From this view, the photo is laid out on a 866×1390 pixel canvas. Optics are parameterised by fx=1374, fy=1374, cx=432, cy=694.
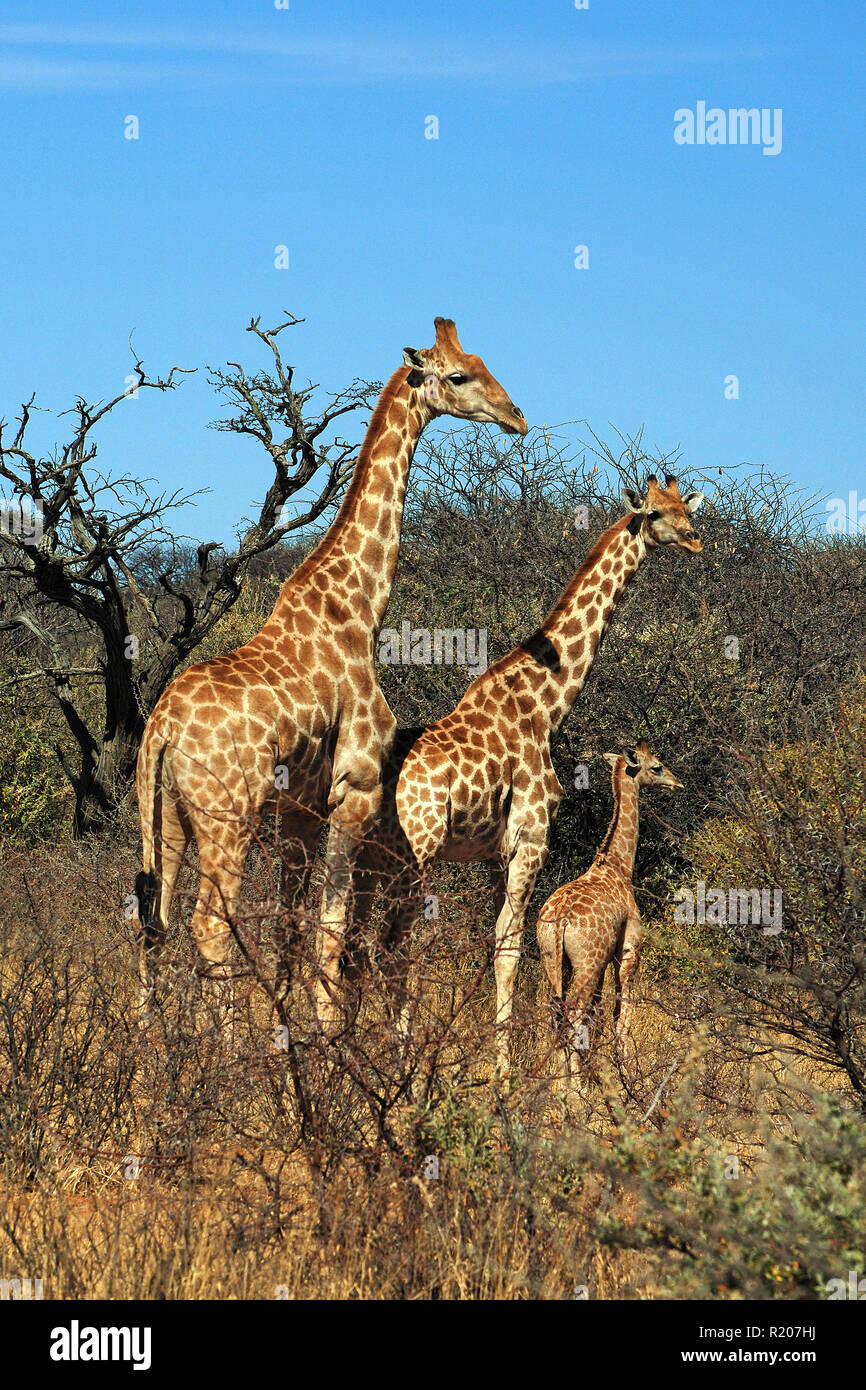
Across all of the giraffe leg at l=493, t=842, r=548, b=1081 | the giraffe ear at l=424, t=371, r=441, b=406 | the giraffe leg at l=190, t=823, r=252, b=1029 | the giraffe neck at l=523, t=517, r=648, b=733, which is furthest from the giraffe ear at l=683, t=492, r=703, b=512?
the giraffe leg at l=190, t=823, r=252, b=1029

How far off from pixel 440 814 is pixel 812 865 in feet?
7.19

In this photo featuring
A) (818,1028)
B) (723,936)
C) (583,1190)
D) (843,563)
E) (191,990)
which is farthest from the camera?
(843,563)

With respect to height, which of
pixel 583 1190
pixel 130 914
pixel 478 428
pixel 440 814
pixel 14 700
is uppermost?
pixel 478 428

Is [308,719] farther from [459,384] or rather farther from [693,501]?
[693,501]

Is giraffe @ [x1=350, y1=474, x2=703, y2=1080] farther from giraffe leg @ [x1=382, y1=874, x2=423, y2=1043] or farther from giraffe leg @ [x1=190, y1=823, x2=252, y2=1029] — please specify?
giraffe leg @ [x1=190, y1=823, x2=252, y2=1029]

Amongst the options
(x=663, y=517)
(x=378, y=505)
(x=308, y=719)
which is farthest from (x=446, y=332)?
(x=308, y=719)

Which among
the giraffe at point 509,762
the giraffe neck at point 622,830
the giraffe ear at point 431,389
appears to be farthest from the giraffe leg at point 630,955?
the giraffe ear at point 431,389

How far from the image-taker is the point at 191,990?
576 centimetres

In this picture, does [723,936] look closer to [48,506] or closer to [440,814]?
[440,814]

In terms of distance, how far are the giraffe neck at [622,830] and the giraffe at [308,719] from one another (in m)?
2.17

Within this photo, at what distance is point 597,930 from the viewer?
26.1ft

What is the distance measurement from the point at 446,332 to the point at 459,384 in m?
0.33

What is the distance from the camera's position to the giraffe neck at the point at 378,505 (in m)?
7.94

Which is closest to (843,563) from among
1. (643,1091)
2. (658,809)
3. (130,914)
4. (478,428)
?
(478,428)
